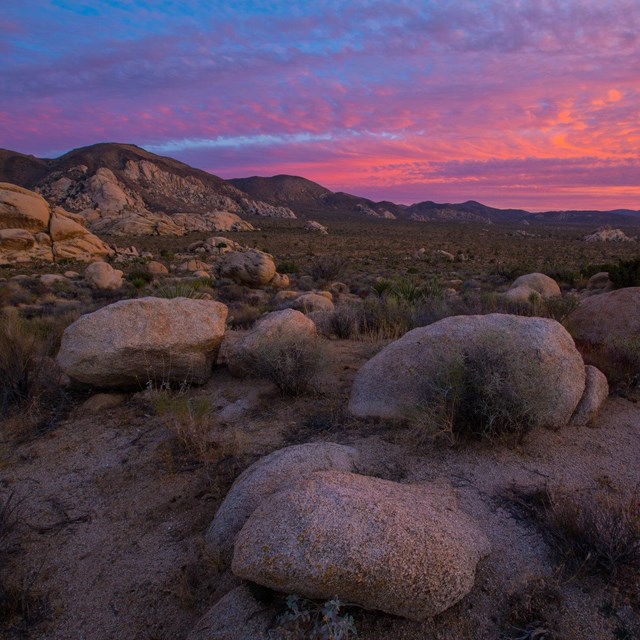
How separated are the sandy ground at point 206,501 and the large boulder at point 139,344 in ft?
1.11

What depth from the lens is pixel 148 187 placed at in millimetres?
91500

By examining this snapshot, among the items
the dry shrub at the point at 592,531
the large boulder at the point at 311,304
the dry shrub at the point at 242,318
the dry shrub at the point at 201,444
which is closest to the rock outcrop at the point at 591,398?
the dry shrub at the point at 592,531

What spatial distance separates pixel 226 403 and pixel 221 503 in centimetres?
201

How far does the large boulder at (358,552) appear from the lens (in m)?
2.13

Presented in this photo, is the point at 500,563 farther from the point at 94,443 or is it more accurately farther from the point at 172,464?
the point at 94,443

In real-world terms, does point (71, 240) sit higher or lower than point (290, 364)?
higher

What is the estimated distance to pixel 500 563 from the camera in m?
2.63

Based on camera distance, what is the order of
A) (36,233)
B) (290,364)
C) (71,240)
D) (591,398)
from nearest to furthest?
(591,398) < (290,364) < (36,233) < (71,240)

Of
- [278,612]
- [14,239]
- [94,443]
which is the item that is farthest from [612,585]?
[14,239]

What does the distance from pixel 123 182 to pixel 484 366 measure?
3494 inches

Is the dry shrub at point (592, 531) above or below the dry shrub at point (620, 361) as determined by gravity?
below

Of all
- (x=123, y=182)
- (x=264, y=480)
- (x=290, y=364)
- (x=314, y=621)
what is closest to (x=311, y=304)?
(x=290, y=364)

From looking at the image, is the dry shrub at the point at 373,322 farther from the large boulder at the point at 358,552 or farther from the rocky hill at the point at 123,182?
the rocky hill at the point at 123,182

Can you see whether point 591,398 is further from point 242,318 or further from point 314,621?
point 242,318
